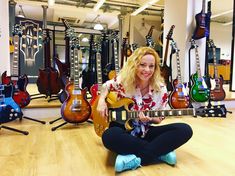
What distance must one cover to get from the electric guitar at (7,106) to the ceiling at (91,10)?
13.9ft

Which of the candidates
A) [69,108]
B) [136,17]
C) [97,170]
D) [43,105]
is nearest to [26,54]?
[43,105]

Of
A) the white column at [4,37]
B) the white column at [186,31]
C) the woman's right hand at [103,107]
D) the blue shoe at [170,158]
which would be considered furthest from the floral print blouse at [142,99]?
the white column at [186,31]

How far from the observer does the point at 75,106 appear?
2562 millimetres

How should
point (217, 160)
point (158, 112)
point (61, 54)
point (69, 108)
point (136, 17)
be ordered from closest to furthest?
point (158, 112), point (217, 160), point (69, 108), point (61, 54), point (136, 17)

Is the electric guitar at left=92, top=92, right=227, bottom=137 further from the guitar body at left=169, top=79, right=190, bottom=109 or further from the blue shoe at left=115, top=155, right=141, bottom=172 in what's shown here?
the guitar body at left=169, top=79, right=190, bottom=109

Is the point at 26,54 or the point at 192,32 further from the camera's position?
the point at 26,54

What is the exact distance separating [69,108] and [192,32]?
7.45 feet

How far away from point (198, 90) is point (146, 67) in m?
2.03

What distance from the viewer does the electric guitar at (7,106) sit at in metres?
2.28

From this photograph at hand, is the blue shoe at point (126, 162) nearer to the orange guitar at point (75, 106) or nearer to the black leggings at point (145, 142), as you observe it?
the black leggings at point (145, 142)

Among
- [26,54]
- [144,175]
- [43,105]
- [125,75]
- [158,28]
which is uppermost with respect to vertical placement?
[158,28]

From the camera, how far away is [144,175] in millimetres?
1517

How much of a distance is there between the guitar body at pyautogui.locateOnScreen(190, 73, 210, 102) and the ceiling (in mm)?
3310

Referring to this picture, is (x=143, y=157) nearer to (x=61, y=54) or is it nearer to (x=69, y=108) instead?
(x=69, y=108)
